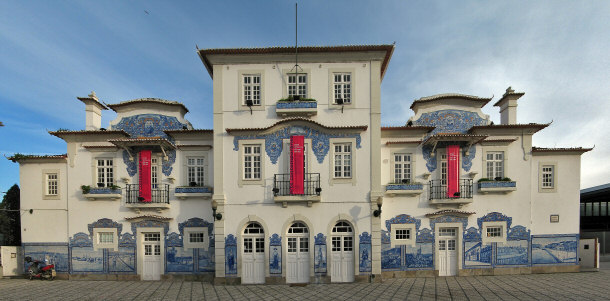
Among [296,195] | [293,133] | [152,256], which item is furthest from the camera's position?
[152,256]

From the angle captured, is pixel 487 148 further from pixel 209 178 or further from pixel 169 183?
pixel 169 183

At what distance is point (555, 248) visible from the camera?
41.8 feet

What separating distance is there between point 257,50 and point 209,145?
550 centimetres

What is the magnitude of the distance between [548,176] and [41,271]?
27318mm

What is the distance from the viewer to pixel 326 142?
11.8 m

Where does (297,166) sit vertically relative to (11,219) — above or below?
above

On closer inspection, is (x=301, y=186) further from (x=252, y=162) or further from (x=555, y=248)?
(x=555, y=248)

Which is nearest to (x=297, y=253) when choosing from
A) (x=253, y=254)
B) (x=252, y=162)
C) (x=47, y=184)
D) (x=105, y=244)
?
(x=253, y=254)

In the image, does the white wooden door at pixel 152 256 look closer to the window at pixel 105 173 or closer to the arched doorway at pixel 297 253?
the window at pixel 105 173

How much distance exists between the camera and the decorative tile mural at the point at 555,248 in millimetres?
12703

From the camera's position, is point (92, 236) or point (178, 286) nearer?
point (178, 286)

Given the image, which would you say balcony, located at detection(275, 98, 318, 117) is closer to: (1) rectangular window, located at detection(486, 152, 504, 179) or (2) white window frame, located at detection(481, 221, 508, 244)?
(1) rectangular window, located at detection(486, 152, 504, 179)

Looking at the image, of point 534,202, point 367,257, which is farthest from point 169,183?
point 534,202

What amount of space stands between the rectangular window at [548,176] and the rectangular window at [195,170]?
60.5ft
